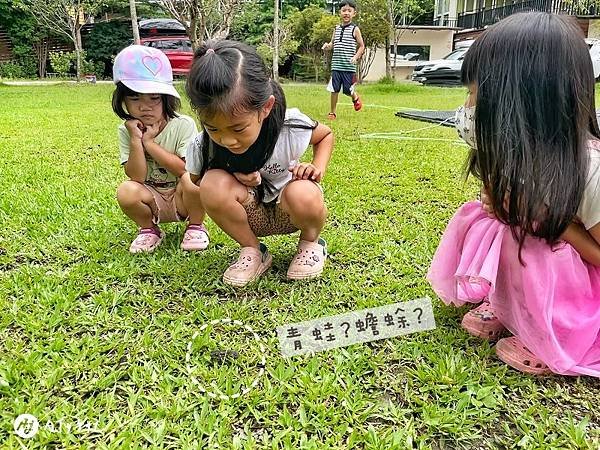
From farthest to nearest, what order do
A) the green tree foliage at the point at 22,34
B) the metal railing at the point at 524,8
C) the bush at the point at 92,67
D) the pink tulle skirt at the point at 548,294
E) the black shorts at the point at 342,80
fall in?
1. the green tree foliage at the point at 22,34
2. the bush at the point at 92,67
3. the metal railing at the point at 524,8
4. the black shorts at the point at 342,80
5. the pink tulle skirt at the point at 548,294

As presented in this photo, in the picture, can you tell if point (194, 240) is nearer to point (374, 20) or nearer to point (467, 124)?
point (467, 124)

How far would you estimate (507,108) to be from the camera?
3.67ft

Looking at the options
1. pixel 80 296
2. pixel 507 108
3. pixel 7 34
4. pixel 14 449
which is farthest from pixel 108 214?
pixel 7 34

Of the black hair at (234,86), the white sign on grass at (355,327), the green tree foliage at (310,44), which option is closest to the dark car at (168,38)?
the green tree foliage at (310,44)

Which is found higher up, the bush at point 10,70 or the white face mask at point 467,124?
the white face mask at point 467,124

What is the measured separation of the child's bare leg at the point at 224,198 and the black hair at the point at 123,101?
0.41 metres

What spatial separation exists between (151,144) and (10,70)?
17.1m

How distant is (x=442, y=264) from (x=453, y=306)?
15 centimetres

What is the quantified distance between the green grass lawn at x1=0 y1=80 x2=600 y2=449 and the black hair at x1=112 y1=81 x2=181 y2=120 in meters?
→ 0.46

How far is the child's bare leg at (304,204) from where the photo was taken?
62.8 inches

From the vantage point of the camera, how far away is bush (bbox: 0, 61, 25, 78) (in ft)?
53.8

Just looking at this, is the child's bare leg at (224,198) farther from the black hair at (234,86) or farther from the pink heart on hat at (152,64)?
the pink heart on hat at (152,64)

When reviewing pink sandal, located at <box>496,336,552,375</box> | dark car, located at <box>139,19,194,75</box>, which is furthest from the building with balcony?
pink sandal, located at <box>496,336,552,375</box>

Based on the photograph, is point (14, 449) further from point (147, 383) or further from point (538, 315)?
point (538, 315)
